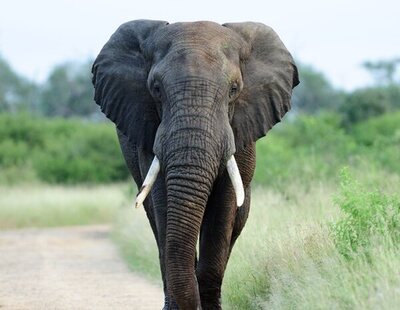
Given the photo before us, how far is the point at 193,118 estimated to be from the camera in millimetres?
8547

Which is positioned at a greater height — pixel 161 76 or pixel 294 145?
pixel 161 76

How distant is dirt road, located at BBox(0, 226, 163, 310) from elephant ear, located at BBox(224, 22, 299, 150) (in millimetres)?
2885

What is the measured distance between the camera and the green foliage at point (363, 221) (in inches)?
356

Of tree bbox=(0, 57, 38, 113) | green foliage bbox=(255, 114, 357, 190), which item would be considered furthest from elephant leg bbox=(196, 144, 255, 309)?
tree bbox=(0, 57, 38, 113)

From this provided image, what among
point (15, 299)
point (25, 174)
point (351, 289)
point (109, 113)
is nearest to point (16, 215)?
point (25, 174)

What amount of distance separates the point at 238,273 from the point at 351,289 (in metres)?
3.88

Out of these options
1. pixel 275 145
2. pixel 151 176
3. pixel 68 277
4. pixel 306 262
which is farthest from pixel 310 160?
pixel 151 176

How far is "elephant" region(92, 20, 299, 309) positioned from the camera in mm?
8500

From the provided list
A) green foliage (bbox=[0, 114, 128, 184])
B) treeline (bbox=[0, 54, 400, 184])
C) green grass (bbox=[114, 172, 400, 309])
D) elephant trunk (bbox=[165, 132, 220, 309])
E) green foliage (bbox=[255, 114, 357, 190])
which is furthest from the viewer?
green foliage (bbox=[0, 114, 128, 184])

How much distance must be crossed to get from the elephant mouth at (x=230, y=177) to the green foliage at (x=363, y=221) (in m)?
0.92

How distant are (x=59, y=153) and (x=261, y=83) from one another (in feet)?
107

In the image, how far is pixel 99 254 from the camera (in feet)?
63.9

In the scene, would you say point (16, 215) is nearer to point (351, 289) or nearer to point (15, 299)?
point (15, 299)

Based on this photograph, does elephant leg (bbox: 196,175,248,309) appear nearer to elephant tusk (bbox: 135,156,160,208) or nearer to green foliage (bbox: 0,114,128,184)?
elephant tusk (bbox: 135,156,160,208)
